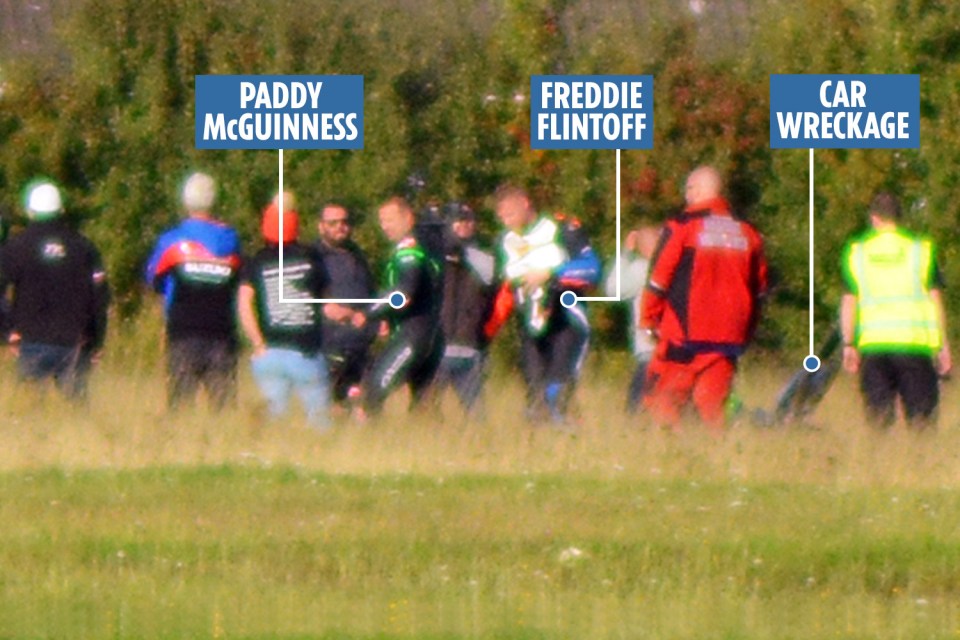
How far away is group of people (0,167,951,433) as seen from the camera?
14297mm

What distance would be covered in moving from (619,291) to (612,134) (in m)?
4.40

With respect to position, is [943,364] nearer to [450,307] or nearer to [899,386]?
[899,386]

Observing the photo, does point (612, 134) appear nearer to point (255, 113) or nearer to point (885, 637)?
point (255, 113)

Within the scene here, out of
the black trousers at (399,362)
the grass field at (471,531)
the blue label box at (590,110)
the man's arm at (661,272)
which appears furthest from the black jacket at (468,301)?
the blue label box at (590,110)

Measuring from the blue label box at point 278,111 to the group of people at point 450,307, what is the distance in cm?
469

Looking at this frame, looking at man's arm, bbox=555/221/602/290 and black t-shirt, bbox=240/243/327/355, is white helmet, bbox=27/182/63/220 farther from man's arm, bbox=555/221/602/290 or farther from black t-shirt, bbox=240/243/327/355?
man's arm, bbox=555/221/602/290

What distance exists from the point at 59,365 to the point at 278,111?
580 cm

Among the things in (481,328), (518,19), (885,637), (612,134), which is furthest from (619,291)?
(885,637)

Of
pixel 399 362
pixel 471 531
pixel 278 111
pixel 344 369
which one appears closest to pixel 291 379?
pixel 399 362

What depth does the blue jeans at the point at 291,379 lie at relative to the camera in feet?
49.5

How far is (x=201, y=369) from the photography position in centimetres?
1556

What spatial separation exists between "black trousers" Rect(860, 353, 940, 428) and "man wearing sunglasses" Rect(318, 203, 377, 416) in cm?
333

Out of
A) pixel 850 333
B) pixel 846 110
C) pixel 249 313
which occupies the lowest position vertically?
pixel 850 333

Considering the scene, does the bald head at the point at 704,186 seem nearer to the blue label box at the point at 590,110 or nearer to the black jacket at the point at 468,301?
the black jacket at the point at 468,301
